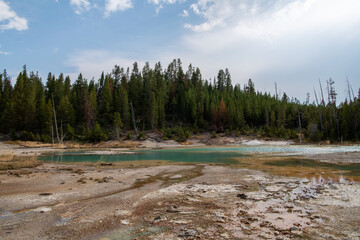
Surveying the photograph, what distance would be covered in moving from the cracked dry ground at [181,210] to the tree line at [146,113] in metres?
54.5

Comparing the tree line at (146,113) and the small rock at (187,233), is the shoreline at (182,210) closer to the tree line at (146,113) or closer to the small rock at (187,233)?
the small rock at (187,233)

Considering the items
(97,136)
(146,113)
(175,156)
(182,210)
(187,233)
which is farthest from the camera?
(146,113)

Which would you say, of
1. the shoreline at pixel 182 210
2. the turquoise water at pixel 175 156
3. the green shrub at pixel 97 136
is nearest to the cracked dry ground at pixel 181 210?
the shoreline at pixel 182 210

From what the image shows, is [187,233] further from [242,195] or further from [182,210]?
[242,195]

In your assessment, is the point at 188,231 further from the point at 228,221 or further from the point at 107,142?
the point at 107,142

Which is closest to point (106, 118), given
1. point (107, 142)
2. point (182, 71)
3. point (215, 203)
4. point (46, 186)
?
point (107, 142)

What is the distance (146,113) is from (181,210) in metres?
74.3

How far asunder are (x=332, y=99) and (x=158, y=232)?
256ft

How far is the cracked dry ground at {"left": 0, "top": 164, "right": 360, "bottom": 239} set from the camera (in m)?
6.21

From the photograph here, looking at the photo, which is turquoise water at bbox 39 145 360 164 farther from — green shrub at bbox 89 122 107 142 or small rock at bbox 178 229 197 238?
green shrub at bbox 89 122 107 142

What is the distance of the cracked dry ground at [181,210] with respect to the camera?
6.21 m

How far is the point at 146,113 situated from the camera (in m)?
81.2

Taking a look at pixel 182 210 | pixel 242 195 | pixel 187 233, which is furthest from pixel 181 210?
pixel 242 195

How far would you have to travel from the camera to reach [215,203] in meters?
9.02
